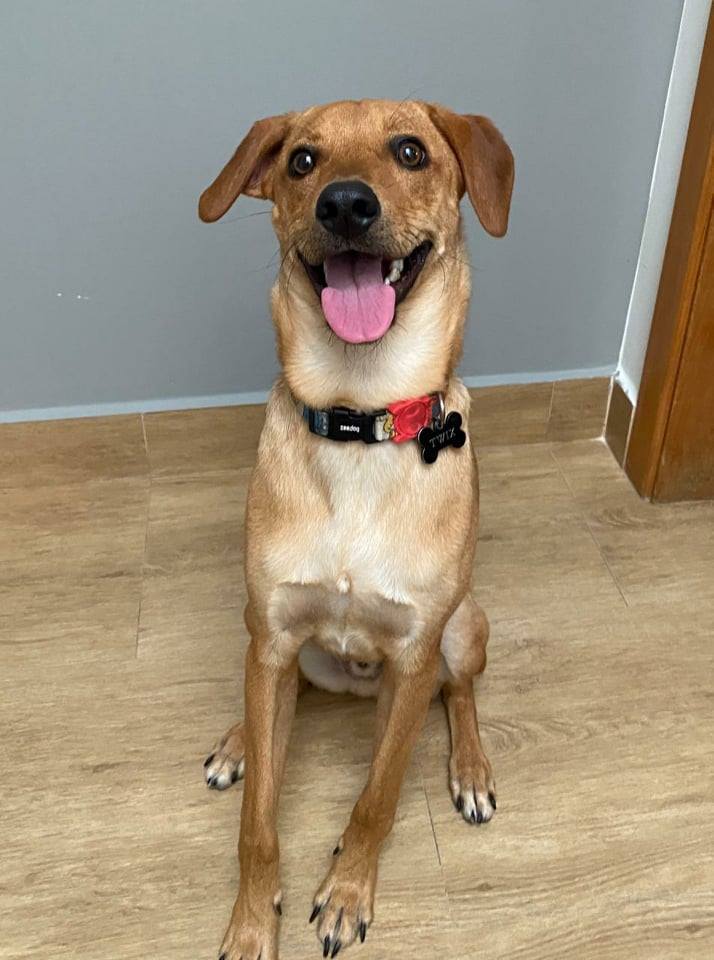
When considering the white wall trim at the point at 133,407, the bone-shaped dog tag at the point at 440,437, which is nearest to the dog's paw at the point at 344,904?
the bone-shaped dog tag at the point at 440,437

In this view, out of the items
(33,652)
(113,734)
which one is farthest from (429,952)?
(33,652)

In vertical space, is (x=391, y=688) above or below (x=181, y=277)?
below

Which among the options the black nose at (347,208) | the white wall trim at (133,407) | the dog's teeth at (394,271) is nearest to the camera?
the black nose at (347,208)

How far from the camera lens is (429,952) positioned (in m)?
1.44

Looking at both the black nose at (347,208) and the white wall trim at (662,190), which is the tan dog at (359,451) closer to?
the black nose at (347,208)

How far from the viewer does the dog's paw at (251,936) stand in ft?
4.58

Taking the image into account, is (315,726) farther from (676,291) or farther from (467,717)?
(676,291)

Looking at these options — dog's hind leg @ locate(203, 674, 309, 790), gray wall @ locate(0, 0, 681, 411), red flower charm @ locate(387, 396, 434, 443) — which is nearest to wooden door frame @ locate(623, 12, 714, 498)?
gray wall @ locate(0, 0, 681, 411)

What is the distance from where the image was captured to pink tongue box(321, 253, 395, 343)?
1.21m

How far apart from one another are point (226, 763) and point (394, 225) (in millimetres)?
1105

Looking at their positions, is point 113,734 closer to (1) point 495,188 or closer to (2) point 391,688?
(2) point 391,688

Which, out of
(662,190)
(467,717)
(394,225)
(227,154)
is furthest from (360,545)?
A: (662,190)

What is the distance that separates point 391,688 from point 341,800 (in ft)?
1.16

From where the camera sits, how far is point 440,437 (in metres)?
1.38
